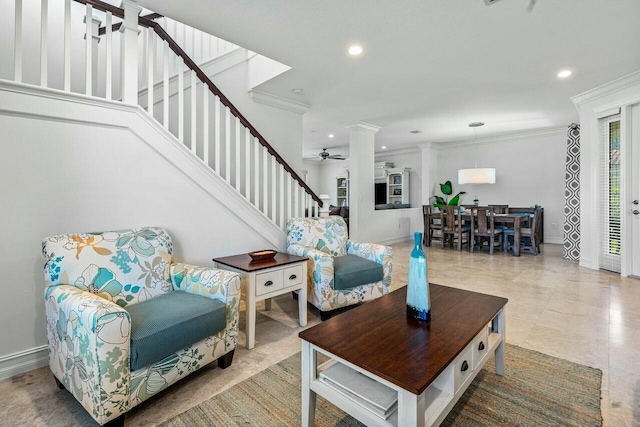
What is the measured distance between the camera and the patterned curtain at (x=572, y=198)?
499 cm

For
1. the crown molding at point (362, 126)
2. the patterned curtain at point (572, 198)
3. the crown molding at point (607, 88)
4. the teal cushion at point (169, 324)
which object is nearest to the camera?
the teal cushion at point (169, 324)

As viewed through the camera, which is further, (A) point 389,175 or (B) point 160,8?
(A) point 389,175

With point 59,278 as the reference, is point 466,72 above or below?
above

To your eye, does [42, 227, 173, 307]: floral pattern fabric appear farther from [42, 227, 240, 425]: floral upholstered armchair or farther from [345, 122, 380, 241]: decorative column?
[345, 122, 380, 241]: decorative column

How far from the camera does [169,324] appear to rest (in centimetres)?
154

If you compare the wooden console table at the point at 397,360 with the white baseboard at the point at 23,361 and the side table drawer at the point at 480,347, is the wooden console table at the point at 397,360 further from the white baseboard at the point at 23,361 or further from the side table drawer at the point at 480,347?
the white baseboard at the point at 23,361

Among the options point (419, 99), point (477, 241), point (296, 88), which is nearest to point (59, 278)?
point (296, 88)

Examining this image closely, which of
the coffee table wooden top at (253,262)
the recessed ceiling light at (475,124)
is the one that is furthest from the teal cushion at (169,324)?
the recessed ceiling light at (475,124)

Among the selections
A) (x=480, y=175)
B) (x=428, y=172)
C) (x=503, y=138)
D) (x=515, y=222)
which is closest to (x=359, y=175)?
(x=480, y=175)

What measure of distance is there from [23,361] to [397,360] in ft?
7.54

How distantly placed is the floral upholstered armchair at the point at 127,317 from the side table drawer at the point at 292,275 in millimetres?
566

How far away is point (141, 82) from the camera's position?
3311 mm

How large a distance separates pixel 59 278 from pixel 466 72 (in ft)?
13.2

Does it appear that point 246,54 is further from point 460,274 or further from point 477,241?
point 477,241
